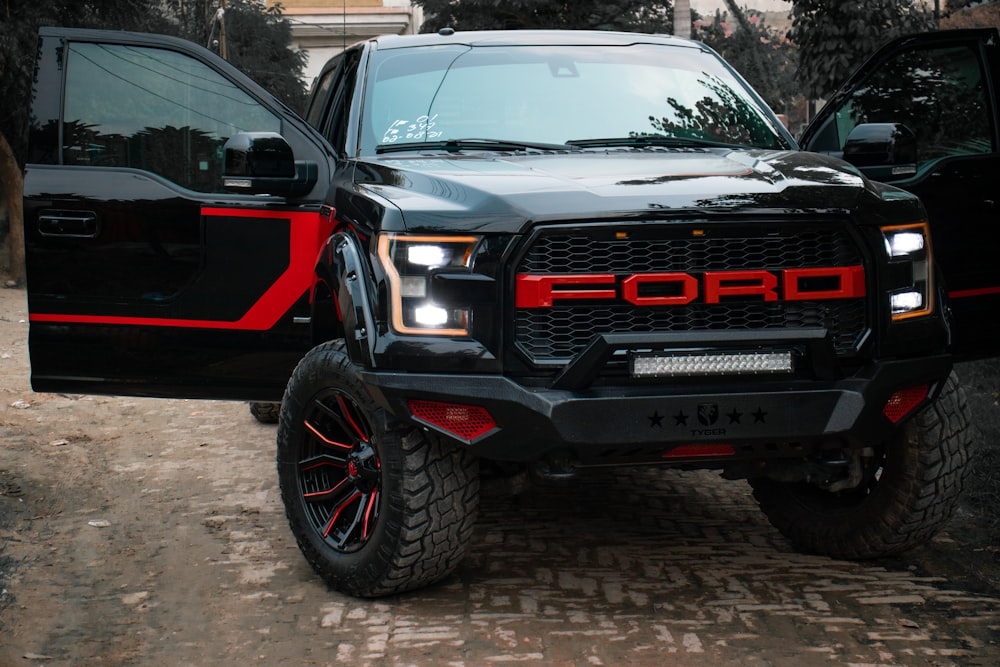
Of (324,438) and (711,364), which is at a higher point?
(711,364)

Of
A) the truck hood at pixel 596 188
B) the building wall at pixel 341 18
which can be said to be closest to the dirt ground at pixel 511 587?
the truck hood at pixel 596 188

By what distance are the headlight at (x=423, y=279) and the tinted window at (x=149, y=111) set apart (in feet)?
5.60

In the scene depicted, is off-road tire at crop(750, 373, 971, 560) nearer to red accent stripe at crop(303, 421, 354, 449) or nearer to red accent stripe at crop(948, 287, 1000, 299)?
red accent stripe at crop(948, 287, 1000, 299)

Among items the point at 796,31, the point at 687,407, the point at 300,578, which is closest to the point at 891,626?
the point at 687,407

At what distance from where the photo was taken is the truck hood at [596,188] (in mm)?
4164

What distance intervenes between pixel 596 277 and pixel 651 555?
63.9 inches

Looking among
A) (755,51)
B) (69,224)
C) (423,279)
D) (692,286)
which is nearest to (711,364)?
(692,286)

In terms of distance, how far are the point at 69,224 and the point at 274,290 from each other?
875 millimetres

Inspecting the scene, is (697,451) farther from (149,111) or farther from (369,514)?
(149,111)

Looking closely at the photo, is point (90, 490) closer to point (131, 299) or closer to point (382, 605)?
point (131, 299)

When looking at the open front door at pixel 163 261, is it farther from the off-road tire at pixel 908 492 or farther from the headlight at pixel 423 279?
the off-road tire at pixel 908 492

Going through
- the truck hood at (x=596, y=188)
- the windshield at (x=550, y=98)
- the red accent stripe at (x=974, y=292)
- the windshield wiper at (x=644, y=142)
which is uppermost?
the windshield at (x=550, y=98)

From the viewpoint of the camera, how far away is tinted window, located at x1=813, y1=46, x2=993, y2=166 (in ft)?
21.3

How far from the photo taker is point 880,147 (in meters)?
5.26
